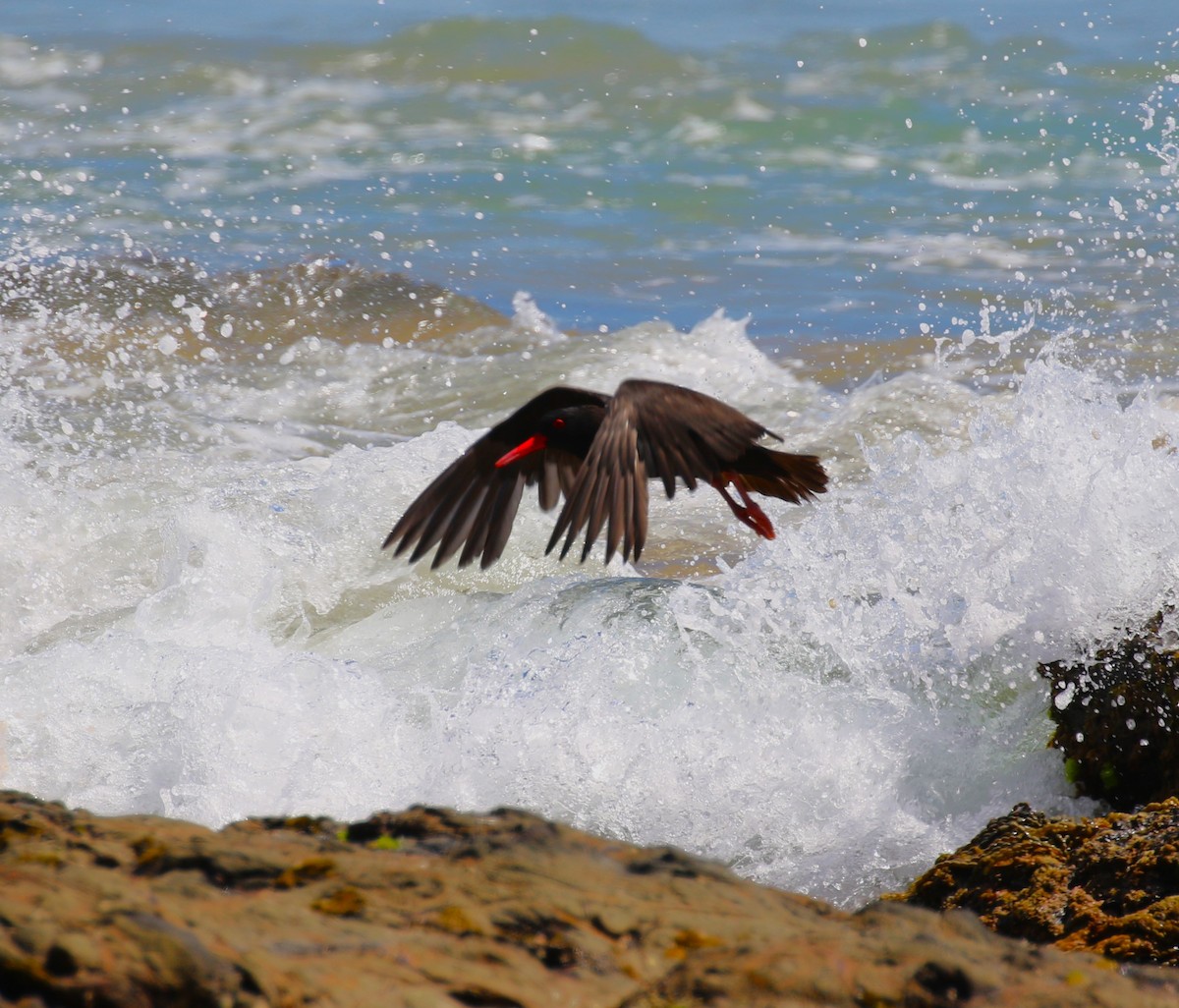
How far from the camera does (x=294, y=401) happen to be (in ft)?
31.1

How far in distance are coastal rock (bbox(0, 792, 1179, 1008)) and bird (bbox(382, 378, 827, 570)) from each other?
1759 millimetres

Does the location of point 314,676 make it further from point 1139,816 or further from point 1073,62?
point 1073,62

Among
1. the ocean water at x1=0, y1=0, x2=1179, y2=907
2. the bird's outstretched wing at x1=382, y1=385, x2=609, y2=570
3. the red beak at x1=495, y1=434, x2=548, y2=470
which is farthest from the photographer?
the bird's outstretched wing at x1=382, y1=385, x2=609, y2=570

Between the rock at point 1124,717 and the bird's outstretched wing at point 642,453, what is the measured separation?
1.32 m

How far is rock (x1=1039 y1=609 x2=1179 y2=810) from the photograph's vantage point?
3.87 m

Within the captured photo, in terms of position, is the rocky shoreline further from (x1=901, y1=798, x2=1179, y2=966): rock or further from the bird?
the bird

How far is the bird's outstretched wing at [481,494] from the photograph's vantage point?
5125mm

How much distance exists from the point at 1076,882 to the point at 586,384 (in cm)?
718

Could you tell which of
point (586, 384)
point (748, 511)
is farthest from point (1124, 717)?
point (586, 384)

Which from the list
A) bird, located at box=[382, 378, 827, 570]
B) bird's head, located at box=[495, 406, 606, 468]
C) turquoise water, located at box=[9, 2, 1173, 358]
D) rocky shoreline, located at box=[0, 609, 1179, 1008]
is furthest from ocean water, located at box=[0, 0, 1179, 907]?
rocky shoreline, located at box=[0, 609, 1179, 1008]

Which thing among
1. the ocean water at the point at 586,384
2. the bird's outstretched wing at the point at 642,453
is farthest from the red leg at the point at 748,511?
the bird's outstretched wing at the point at 642,453

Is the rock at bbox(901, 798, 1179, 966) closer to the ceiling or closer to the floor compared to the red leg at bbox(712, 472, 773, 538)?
closer to the floor

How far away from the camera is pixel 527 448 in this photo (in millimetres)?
5000

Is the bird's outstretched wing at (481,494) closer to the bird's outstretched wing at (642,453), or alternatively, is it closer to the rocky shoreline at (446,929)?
the bird's outstretched wing at (642,453)
